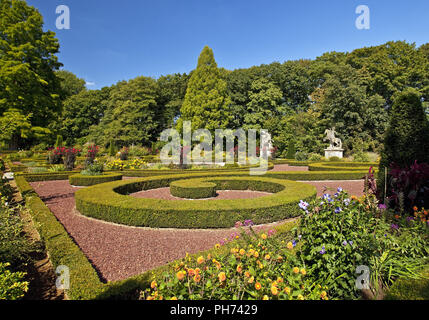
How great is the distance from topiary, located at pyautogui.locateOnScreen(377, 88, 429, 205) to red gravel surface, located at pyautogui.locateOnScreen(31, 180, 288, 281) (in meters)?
3.95

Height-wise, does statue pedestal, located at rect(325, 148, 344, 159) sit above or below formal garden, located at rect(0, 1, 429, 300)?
above

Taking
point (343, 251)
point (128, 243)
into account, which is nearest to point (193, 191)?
point (128, 243)

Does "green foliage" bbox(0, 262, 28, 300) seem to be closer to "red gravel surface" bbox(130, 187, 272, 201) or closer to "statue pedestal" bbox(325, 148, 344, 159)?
"red gravel surface" bbox(130, 187, 272, 201)

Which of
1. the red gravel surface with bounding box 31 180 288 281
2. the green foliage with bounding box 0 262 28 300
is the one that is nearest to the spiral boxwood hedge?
the red gravel surface with bounding box 31 180 288 281

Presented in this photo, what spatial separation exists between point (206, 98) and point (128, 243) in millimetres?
25142

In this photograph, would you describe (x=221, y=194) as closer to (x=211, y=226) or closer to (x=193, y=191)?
(x=193, y=191)

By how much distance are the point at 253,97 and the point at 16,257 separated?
29447mm

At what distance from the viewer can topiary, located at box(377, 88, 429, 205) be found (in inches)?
234

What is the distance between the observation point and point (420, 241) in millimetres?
3133

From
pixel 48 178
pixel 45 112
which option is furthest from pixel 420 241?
pixel 45 112

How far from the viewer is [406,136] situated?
19.9 ft

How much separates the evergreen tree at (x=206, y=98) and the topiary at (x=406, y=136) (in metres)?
22.2

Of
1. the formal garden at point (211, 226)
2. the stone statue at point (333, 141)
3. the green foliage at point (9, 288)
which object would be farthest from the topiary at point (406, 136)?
the stone statue at point (333, 141)
